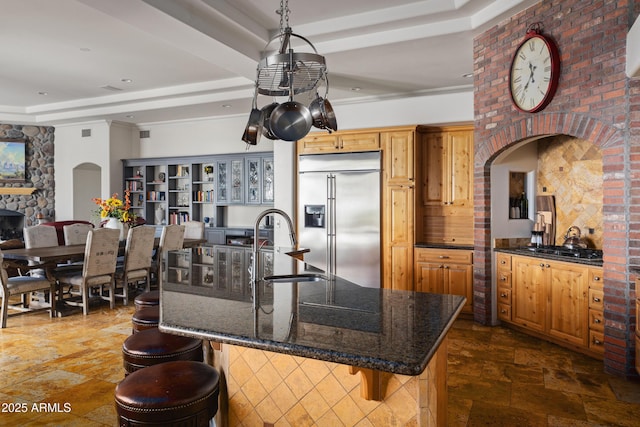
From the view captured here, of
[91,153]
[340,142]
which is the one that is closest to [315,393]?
[340,142]

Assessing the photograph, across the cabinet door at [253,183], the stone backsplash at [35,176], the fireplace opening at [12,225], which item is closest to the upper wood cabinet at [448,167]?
the cabinet door at [253,183]

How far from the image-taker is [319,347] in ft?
4.18

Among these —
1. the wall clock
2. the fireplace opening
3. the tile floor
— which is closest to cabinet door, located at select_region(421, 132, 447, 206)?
the wall clock

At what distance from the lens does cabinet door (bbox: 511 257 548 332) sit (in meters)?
4.12

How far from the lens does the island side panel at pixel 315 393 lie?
5.27 feet

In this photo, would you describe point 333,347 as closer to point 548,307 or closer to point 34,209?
point 548,307

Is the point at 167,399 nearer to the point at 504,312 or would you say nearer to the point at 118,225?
the point at 504,312

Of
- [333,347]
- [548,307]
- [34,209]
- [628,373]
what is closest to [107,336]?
[333,347]

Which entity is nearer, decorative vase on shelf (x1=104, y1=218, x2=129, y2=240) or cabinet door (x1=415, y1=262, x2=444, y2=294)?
cabinet door (x1=415, y1=262, x2=444, y2=294)

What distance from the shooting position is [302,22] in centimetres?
425

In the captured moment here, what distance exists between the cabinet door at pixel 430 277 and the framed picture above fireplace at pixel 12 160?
7.75 m

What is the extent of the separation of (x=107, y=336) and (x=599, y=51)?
4.92 m

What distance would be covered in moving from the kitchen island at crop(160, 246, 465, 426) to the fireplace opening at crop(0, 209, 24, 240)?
815cm

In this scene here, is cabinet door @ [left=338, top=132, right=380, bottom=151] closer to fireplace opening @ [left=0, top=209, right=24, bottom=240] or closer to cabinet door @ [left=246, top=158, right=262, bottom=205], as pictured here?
cabinet door @ [left=246, top=158, right=262, bottom=205]
